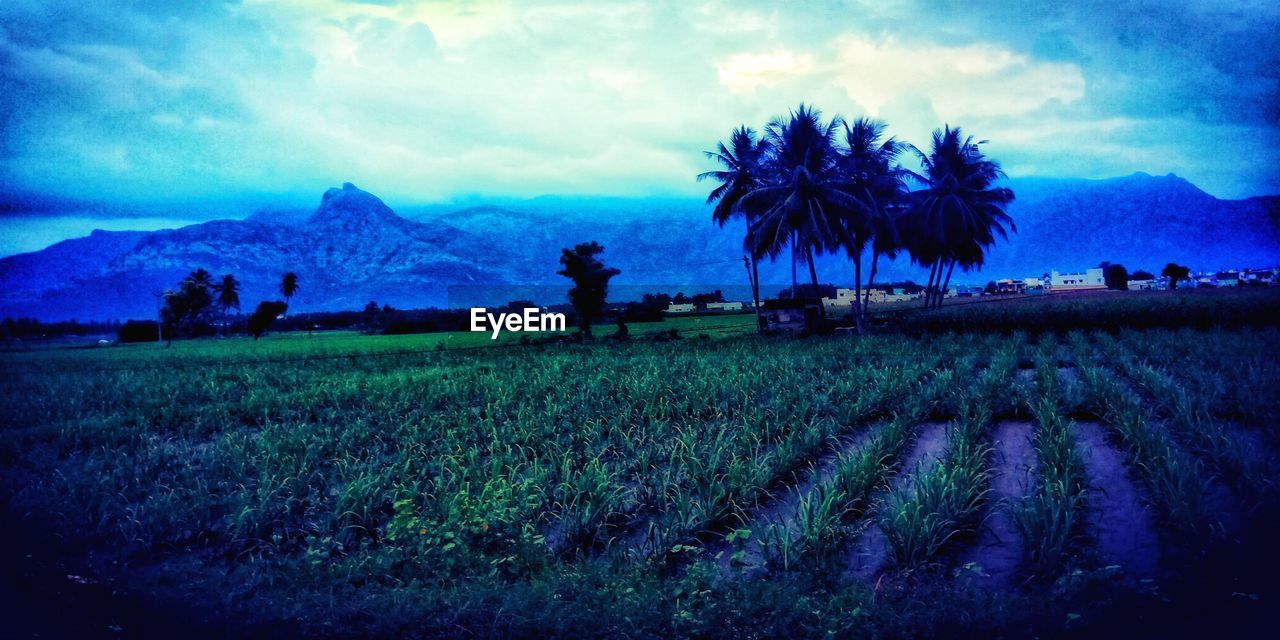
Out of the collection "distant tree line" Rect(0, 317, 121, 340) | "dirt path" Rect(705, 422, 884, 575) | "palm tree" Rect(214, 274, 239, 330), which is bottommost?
"dirt path" Rect(705, 422, 884, 575)

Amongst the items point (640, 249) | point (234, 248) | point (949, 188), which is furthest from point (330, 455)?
point (949, 188)

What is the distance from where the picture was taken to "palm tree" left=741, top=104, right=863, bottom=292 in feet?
74.2

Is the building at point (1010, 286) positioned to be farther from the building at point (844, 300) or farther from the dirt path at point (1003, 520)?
the dirt path at point (1003, 520)

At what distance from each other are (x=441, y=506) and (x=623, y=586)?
1700mm

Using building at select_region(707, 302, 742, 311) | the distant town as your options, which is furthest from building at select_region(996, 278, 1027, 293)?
building at select_region(707, 302, 742, 311)

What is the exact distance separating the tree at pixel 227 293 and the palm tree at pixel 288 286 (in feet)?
3.82

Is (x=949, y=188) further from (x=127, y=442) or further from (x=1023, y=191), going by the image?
(x=127, y=442)

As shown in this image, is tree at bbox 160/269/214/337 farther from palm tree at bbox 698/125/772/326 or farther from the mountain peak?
palm tree at bbox 698/125/772/326

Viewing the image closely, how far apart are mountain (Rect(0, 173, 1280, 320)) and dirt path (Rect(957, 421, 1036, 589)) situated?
3.53m

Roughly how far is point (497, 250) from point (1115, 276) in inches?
466

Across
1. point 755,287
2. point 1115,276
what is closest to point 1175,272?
point 1115,276

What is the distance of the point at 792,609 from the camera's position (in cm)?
350

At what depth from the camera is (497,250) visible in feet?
51.0

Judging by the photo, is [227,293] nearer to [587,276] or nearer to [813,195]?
[587,276]
